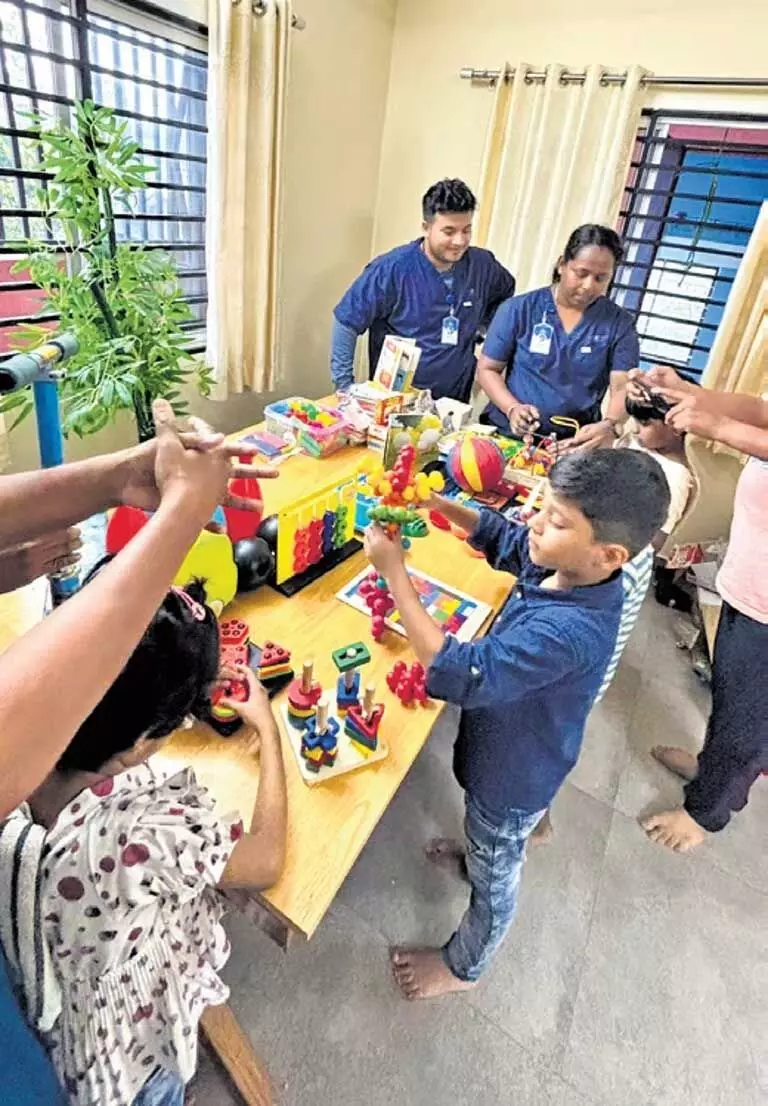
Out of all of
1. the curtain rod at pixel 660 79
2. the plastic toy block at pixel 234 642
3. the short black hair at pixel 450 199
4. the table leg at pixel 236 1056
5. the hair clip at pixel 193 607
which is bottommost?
the table leg at pixel 236 1056

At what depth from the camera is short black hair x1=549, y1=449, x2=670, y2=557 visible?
935mm

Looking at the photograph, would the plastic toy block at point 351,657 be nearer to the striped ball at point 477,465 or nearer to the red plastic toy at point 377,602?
the red plastic toy at point 377,602

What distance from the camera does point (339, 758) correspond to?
37.3 inches

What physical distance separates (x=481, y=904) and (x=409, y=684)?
1.60ft

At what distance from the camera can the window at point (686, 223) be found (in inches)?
111

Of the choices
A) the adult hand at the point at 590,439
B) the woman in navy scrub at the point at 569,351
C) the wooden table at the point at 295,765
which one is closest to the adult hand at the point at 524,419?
the woman in navy scrub at the point at 569,351

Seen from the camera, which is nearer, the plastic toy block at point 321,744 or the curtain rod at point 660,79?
the plastic toy block at point 321,744

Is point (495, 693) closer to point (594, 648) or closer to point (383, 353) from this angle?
point (594, 648)

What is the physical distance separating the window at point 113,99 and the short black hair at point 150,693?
1881mm

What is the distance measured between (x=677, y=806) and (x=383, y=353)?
5.54 feet

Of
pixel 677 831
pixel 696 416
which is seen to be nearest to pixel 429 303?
pixel 696 416

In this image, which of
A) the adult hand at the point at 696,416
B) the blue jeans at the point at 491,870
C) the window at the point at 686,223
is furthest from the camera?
the window at the point at 686,223

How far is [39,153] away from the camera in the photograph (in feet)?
6.86

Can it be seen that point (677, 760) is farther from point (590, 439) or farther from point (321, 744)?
point (321, 744)
